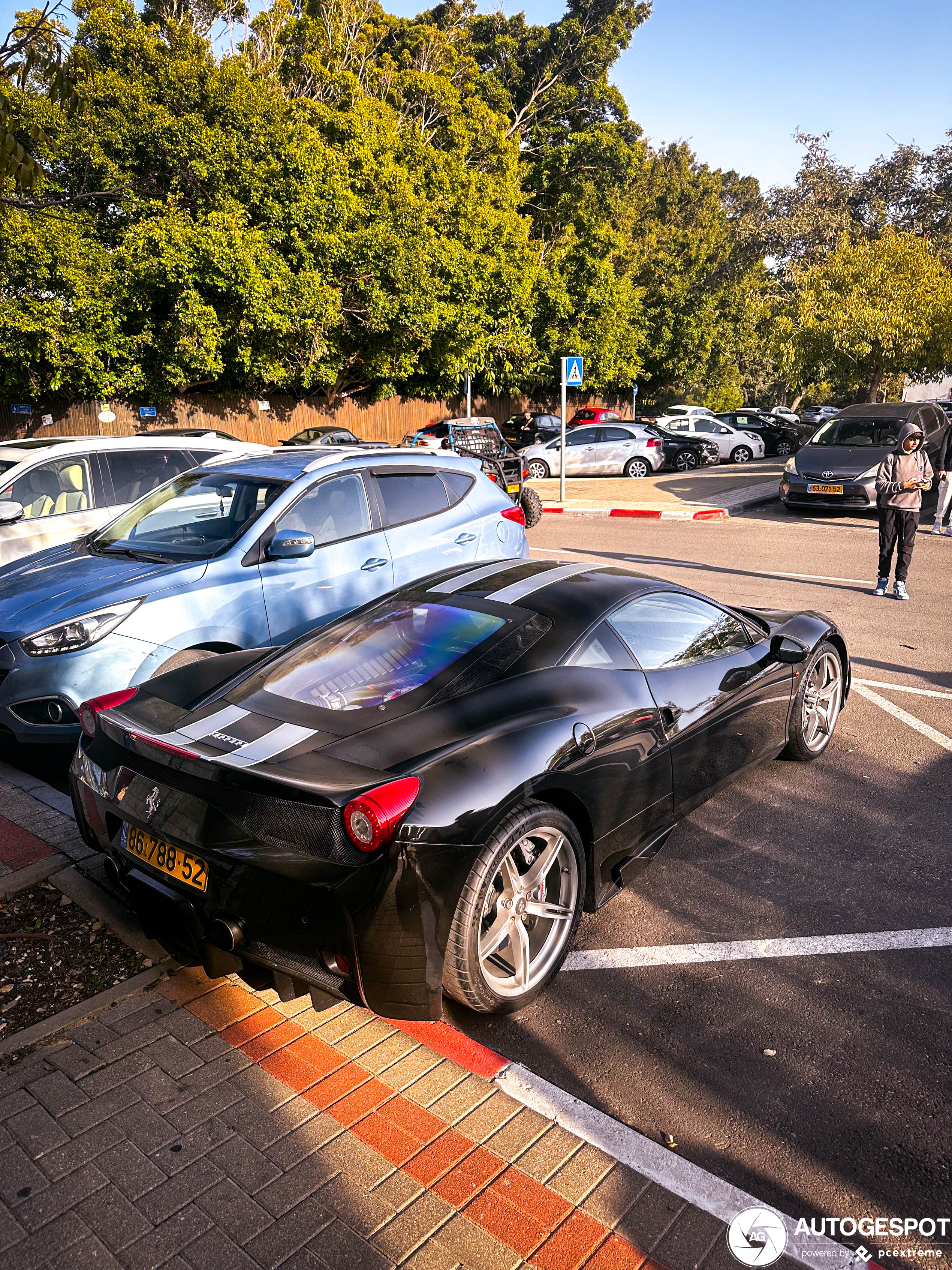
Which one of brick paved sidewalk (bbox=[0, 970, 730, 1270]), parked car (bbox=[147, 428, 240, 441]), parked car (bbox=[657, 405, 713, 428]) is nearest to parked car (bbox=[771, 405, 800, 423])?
parked car (bbox=[657, 405, 713, 428])

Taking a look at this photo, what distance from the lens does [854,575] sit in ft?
36.9

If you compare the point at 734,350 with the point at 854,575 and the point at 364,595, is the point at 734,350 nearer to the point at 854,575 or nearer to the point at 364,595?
the point at 854,575

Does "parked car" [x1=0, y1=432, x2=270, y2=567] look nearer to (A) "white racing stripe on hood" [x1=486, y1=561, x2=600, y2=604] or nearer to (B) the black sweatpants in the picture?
(A) "white racing stripe on hood" [x1=486, y1=561, x2=600, y2=604]

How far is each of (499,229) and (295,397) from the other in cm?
865

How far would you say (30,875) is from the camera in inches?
156

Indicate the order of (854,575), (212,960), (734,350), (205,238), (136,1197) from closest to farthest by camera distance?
1. (136,1197)
2. (212,960)
3. (854,575)
4. (205,238)
5. (734,350)

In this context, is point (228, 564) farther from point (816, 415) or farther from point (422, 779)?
point (816, 415)

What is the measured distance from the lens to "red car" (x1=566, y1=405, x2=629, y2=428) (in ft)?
91.8

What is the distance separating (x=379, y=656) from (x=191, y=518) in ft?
10.3

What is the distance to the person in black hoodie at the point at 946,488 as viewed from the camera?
45.4 feet

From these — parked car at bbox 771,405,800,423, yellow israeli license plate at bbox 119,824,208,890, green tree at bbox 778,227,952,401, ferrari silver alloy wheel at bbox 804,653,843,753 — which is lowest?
ferrari silver alloy wheel at bbox 804,653,843,753

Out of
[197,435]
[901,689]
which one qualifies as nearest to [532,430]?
[197,435]

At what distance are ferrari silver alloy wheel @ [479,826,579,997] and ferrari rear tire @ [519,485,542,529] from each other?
13.2 meters

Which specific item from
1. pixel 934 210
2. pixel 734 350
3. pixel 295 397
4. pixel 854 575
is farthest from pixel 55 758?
pixel 934 210
